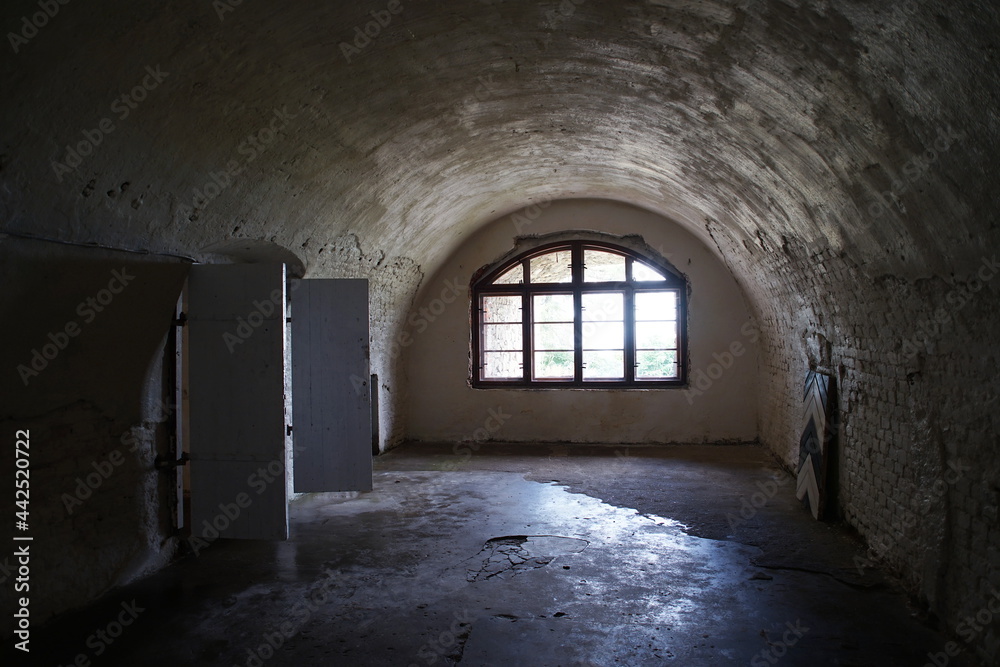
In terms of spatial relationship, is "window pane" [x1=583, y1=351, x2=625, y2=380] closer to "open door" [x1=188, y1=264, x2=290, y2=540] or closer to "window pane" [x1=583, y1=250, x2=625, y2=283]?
"window pane" [x1=583, y1=250, x2=625, y2=283]

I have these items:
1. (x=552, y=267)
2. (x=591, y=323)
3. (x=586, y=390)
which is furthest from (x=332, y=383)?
(x=552, y=267)

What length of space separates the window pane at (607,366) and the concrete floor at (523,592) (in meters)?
2.79

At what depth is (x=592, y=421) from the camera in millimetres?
8609

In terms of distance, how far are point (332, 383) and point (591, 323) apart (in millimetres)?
4297

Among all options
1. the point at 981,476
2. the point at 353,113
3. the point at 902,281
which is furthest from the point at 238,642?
the point at 902,281

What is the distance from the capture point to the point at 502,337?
373 inches

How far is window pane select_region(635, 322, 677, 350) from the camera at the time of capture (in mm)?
8602

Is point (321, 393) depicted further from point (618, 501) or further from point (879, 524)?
point (879, 524)

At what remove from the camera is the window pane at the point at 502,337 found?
30.3ft

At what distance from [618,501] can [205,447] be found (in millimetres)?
3325

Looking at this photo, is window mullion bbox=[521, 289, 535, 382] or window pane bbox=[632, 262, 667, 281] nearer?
window pane bbox=[632, 262, 667, 281]

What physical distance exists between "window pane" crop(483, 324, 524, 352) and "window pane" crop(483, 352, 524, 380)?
0.31 feet

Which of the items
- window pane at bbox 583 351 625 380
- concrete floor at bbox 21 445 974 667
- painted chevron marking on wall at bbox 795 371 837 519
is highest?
window pane at bbox 583 351 625 380

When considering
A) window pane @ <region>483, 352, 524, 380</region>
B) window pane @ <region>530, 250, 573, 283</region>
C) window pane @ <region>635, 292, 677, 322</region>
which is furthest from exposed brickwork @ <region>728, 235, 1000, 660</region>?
window pane @ <region>530, 250, 573, 283</region>
